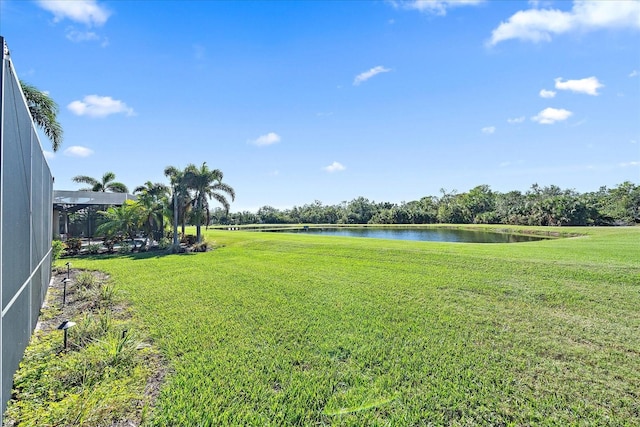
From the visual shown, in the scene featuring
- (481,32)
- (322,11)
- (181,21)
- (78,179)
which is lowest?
(78,179)

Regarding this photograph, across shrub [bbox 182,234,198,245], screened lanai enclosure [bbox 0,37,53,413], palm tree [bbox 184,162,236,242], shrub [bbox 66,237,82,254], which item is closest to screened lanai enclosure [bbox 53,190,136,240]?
shrub [bbox 66,237,82,254]

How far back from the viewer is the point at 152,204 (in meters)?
16.5

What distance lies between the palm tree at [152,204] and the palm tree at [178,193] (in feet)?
1.95

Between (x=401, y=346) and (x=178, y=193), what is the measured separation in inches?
645

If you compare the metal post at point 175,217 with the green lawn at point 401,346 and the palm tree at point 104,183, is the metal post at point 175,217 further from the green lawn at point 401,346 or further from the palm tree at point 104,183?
the palm tree at point 104,183

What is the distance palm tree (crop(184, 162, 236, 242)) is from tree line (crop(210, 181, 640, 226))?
28.9 metres

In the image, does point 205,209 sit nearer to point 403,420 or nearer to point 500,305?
point 500,305

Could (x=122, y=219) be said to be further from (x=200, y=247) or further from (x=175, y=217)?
(x=200, y=247)

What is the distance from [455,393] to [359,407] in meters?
0.98

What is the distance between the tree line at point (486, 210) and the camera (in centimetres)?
4272

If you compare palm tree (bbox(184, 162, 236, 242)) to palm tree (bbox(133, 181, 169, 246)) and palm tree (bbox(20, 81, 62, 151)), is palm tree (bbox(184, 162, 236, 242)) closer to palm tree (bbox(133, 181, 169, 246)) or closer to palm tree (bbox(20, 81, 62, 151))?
palm tree (bbox(133, 181, 169, 246))

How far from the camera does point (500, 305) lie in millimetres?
5754

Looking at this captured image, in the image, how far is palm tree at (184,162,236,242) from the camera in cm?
1731

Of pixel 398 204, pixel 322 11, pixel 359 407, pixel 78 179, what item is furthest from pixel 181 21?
pixel 398 204
